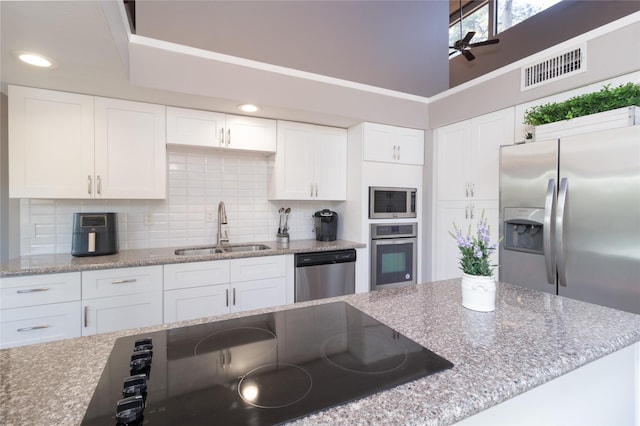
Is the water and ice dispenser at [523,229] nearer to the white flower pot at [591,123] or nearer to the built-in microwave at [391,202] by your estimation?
the white flower pot at [591,123]

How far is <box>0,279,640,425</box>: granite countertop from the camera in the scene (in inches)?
22.5

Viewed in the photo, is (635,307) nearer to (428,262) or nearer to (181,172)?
(428,262)

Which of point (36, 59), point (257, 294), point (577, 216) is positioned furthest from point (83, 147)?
point (577, 216)

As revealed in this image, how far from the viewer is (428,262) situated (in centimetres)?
321

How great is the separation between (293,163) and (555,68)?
7.27ft

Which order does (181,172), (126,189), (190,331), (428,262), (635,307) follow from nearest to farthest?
(190,331), (635,307), (126,189), (181,172), (428,262)

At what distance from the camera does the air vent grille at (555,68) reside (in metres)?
2.02

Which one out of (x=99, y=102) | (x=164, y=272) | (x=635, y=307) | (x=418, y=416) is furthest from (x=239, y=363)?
(x=99, y=102)

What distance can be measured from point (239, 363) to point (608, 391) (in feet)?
4.09

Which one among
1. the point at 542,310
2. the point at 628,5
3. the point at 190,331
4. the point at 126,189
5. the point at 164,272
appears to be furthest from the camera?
the point at 628,5

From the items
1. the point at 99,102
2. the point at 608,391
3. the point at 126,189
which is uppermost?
the point at 99,102

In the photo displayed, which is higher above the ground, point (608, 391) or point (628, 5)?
point (628, 5)

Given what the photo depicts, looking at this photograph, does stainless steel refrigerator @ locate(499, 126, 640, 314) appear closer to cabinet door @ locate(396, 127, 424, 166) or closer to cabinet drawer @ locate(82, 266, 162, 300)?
cabinet door @ locate(396, 127, 424, 166)

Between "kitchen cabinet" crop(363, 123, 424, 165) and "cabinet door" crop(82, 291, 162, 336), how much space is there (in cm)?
224
